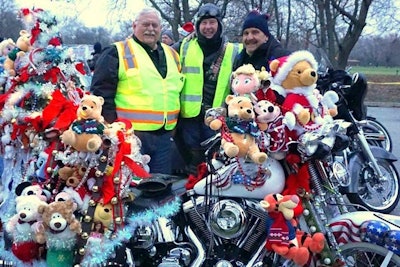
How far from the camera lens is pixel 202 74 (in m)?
4.85

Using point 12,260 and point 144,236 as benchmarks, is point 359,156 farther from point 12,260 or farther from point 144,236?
point 12,260

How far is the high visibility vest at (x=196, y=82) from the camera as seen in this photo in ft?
15.8

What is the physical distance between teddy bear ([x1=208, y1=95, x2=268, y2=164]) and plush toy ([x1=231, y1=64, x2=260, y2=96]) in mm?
104

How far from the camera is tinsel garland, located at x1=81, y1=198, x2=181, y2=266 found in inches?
126

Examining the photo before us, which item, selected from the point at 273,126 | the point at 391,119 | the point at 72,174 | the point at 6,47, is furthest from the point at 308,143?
the point at 391,119

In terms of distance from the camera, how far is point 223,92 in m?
4.83

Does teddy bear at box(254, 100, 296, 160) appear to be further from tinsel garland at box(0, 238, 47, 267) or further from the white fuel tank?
tinsel garland at box(0, 238, 47, 267)

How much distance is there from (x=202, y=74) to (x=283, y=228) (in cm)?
197

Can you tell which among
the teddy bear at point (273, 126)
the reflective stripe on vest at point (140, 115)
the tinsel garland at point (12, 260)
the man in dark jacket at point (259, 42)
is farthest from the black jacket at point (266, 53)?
the tinsel garland at point (12, 260)

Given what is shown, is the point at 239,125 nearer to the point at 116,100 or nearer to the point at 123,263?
the point at 123,263

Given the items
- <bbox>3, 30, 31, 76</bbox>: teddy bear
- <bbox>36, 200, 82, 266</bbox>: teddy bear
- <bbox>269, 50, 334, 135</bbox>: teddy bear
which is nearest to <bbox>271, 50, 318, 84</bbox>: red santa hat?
<bbox>269, 50, 334, 135</bbox>: teddy bear

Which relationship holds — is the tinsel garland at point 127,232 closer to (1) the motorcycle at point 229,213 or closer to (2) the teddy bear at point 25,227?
(1) the motorcycle at point 229,213

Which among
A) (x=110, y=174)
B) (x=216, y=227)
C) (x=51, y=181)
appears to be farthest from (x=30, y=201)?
(x=216, y=227)

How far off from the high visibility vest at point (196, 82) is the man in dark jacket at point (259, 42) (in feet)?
1.60
